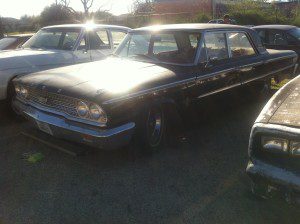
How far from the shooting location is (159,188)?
3.62 meters

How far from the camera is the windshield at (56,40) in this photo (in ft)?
22.0

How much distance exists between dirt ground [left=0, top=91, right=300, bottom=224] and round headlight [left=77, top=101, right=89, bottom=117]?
1.57 feet

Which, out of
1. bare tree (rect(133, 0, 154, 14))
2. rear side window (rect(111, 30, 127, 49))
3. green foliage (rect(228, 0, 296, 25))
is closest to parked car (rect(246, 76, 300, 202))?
rear side window (rect(111, 30, 127, 49))

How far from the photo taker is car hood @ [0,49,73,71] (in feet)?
18.7

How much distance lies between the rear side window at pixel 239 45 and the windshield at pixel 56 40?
2.92 m

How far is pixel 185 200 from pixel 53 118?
67.7 inches

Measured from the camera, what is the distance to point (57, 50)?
6.61 metres

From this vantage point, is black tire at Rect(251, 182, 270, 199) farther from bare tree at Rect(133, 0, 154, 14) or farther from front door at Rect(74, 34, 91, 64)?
bare tree at Rect(133, 0, 154, 14)

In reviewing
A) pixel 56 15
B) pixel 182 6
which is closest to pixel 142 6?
pixel 182 6

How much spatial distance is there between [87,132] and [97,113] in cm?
22

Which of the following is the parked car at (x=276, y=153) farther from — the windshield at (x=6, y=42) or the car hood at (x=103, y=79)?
the windshield at (x=6, y=42)

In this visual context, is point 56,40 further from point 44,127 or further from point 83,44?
point 44,127

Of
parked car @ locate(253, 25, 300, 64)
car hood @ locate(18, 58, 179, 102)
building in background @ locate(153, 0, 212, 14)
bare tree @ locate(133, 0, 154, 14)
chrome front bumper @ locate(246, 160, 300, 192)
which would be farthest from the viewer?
bare tree @ locate(133, 0, 154, 14)

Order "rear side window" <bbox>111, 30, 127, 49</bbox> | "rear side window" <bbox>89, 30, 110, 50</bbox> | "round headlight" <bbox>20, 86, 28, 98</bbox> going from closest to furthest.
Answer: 1. "round headlight" <bbox>20, 86, 28, 98</bbox>
2. "rear side window" <bbox>89, 30, 110, 50</bbox>
3. "rear side window" <bbox>111, 30, 127, 49</bbox>
